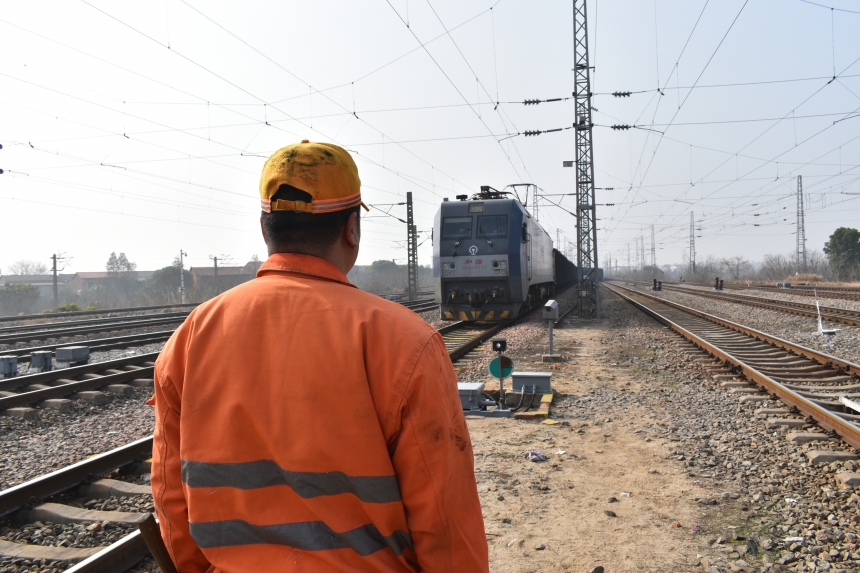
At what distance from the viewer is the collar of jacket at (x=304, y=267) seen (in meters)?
1.47

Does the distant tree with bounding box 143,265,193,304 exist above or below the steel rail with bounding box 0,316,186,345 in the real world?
above

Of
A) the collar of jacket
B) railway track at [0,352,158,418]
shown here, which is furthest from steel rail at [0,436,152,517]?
the collar of jacket

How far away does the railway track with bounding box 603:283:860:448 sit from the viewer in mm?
6160

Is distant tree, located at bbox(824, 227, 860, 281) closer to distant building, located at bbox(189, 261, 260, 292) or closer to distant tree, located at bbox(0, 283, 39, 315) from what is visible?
distant building, located at bbox(189, 261, 260, 292)

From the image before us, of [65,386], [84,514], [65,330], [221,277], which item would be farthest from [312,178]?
[221,277]

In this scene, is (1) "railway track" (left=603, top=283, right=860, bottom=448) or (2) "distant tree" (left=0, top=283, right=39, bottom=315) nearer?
(1) "railway track" (left=603, top=283, right=860, bottom=448)

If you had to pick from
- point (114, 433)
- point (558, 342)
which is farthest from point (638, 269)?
point (114, 433)

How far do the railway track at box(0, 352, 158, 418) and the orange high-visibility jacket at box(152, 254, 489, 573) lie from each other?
7349 millimetres

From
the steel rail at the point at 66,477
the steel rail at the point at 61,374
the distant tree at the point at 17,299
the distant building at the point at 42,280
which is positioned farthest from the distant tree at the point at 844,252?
the distant building at the point at 42,280

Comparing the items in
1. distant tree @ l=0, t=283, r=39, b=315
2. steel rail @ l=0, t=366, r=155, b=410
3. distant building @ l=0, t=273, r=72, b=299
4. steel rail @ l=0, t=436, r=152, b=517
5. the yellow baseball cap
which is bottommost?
steel rail @ l=0, t=436, r=152, b=517

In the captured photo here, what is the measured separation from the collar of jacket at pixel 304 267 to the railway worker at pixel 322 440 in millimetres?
69

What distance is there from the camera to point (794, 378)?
29.0 feet

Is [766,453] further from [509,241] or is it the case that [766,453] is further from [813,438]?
[509,241]

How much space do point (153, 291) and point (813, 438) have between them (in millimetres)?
56692
